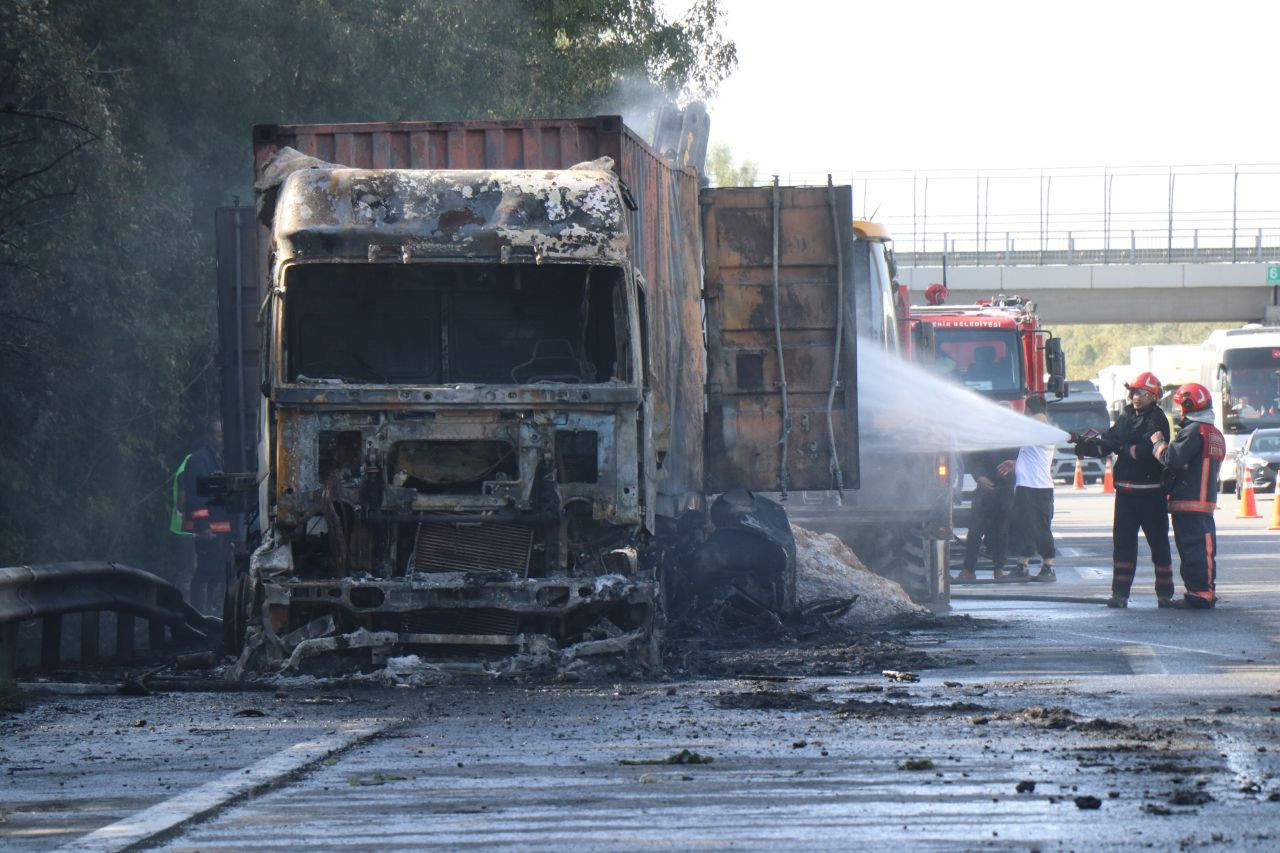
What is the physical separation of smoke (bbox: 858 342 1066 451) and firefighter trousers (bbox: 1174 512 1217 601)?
1.23 meters

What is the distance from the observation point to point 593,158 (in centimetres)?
1169

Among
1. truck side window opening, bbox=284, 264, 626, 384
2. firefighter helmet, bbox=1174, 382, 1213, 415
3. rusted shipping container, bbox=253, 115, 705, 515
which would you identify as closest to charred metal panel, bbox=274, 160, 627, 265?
truck side window opening, bbox=284, 264, 626, 384

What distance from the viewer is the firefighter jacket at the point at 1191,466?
15266 millimetres

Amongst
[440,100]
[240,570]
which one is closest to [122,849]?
[240,570]

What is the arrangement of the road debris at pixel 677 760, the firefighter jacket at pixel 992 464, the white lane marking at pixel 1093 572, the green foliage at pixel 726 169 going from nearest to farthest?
the road debris at pixel 677 760 < the firefighter jacket at pixel 992 464 < the white lane marking at pixel 1093 572 < the green foliage at pixel 726 169

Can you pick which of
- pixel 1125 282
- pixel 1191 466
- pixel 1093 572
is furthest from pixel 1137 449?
pixel 1125 282

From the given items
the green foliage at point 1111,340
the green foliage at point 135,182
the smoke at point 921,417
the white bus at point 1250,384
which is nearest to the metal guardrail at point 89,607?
the green foliage at point 135,182

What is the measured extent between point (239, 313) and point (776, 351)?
3.73 metres

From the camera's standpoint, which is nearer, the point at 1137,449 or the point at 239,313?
the point at 239,313

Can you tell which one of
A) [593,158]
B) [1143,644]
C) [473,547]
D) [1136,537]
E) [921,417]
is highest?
[593,158]

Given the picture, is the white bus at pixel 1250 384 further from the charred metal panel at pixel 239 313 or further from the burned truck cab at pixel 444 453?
the burned truck cab at pixel 444 453

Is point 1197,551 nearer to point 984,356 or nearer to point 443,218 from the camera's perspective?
Result: point 443,218

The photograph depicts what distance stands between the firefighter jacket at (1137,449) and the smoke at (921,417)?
0.45 m

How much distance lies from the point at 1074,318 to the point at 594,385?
173 ft
